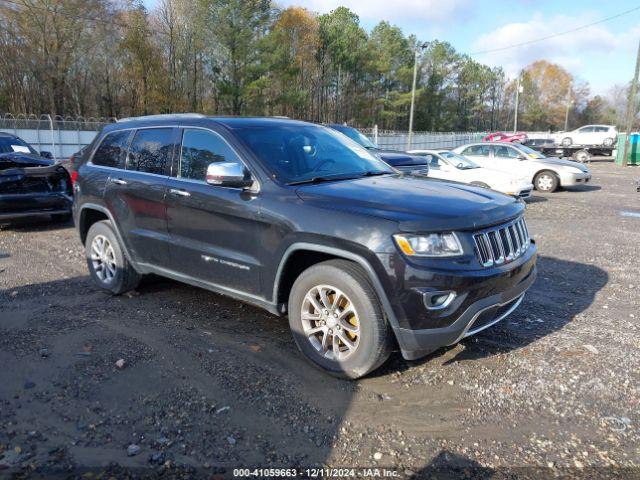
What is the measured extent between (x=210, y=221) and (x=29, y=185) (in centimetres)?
615

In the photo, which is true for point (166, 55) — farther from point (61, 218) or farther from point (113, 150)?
point (113, 150)

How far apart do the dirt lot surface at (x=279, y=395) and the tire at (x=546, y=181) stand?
11477 millimetres

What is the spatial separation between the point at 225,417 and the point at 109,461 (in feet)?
2.30

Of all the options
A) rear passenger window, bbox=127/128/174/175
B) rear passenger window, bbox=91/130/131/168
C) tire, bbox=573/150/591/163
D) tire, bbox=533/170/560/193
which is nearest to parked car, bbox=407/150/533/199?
tire, bbox=533/170/560/193

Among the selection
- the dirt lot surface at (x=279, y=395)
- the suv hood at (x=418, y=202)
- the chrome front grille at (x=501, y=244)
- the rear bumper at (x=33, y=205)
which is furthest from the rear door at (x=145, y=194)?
the rear bumper at (x=33, y=205)

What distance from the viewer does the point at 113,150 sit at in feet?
18.1

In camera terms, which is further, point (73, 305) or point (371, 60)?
point (371, 60)

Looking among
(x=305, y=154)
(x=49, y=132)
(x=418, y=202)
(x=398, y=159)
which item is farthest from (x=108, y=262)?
(x=49, y=132)

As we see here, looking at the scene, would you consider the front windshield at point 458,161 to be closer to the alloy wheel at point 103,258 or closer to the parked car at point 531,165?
the parked car at point 531,165

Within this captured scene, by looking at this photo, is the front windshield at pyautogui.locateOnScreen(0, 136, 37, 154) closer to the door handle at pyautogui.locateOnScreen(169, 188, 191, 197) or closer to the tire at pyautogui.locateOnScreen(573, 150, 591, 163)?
the door handle at pyautogui.locateOnScreen(169, 188, 191, 197)

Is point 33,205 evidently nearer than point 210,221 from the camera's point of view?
No

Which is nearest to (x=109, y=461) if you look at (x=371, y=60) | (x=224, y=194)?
(x=224, y=194)

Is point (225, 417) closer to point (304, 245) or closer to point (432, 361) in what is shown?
point (304, 245)

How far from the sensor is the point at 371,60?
6341 centimetres
